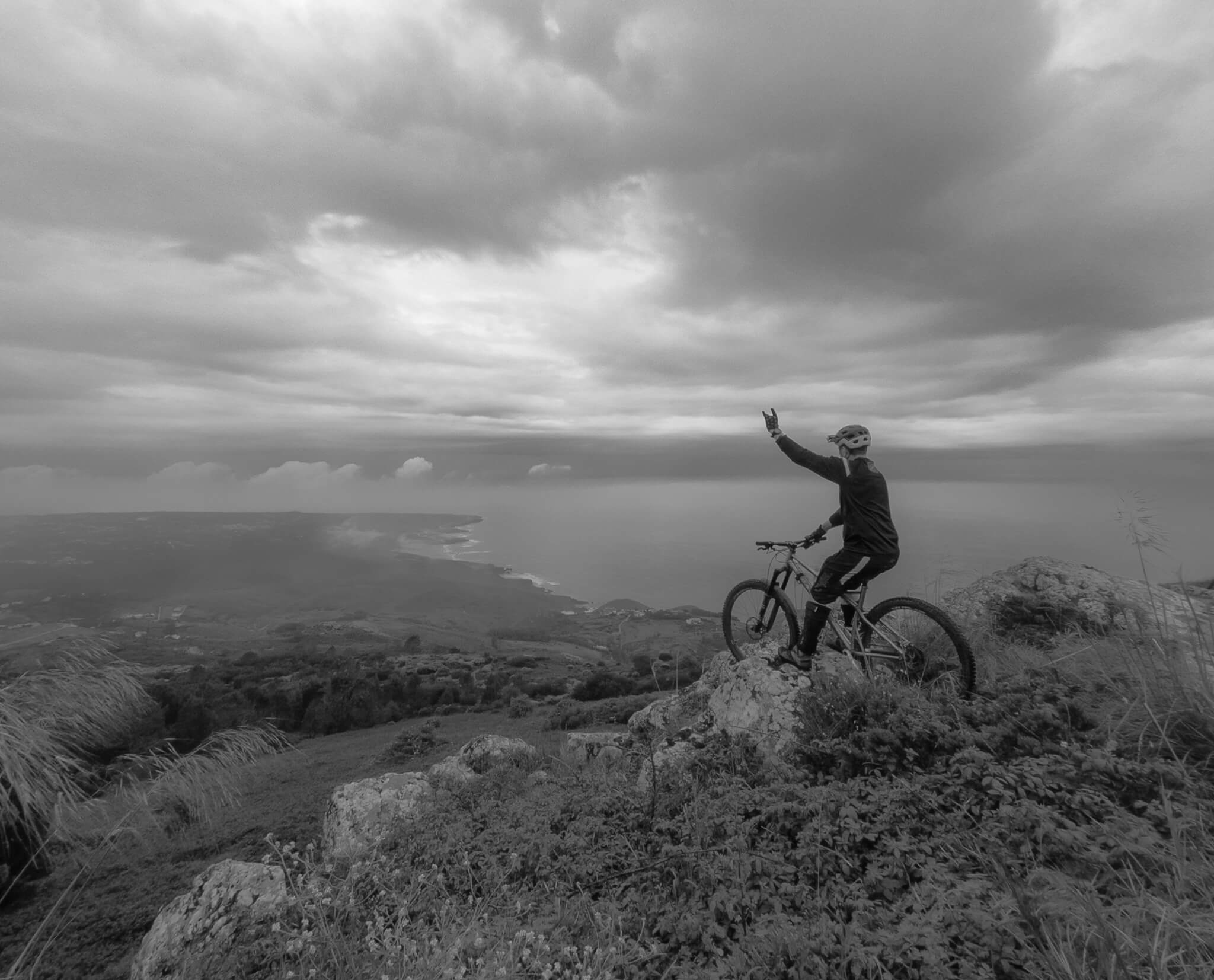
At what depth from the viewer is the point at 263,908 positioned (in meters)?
4.27

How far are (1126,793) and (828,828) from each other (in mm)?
2139

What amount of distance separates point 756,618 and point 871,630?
1871mm

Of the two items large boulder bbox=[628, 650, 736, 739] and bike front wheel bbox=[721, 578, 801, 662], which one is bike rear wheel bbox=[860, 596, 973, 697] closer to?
bike front wheel bbox=[721, 578, 801, 662]

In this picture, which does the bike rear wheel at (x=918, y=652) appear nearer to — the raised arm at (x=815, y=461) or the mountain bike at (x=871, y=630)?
the mountain bike at (x=871, y=630)

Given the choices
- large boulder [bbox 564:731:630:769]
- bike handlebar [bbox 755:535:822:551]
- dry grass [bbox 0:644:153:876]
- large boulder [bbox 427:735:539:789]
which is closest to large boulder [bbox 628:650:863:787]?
large boulder [bbox 564:731:630:769]

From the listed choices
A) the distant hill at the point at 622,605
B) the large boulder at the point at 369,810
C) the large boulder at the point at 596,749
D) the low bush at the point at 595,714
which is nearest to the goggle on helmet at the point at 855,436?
the large boulder at the point at 596,749

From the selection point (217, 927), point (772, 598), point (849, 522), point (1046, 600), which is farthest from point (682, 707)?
point (1046, 600)

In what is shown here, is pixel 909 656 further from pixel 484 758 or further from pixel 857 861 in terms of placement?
pixel 484 758

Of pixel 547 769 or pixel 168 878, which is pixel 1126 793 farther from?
pixel 168 878

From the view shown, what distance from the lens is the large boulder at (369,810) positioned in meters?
5.74

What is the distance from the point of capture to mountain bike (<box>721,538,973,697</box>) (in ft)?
19.9

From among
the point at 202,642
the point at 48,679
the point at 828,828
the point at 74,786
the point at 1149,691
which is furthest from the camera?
the point at 202,642

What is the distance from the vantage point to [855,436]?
21.3 ft

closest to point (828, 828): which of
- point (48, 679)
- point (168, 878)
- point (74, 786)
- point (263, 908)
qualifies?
point (263, 908)
